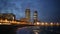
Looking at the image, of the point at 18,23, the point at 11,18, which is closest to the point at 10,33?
the point at 18,23

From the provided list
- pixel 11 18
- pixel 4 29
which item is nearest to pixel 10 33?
pixel 4 29

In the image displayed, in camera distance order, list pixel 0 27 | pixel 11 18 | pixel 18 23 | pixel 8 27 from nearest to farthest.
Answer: pixel 0 27, pixel 8 27, pixel 18 23, pixel 11 18

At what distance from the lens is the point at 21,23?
37.4ft

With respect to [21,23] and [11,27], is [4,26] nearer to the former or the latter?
[11,27]

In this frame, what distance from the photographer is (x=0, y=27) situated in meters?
8.29

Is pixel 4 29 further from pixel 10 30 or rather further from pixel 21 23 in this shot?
pixel 21 23

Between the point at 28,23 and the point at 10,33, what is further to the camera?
the point at 28,23

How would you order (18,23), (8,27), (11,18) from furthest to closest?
(11,18) → (18,23) → (8,27)

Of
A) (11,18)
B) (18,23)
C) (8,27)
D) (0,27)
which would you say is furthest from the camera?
(11,18)

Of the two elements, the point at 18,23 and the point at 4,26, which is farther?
the point at 18,23

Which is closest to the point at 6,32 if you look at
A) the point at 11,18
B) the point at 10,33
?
the point at 10,33

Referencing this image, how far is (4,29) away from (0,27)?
1.23 ft

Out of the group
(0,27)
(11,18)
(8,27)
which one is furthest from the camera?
(11,18)

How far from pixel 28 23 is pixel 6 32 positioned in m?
3.68
